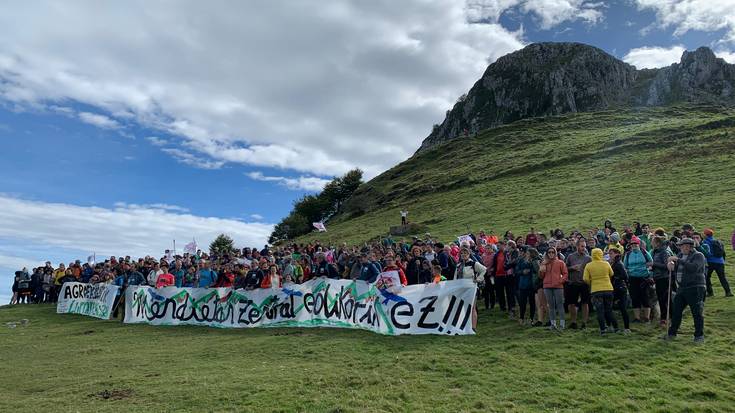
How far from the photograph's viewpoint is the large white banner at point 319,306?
47.3 ft

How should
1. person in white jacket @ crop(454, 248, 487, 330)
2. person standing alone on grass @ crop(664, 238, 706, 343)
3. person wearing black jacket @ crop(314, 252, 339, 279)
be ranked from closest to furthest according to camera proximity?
person standing alone on grass @ crop(664, 238, 706, 343), person in white jacket @ crop(454, 248, 487, 330), person wearing black jacket @ crop(314, 252, 339, 279)

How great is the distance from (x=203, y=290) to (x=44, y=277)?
16.7 meters

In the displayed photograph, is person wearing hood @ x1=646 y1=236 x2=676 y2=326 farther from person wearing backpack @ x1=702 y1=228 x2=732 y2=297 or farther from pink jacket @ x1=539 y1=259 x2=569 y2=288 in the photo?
person wearing backpack @ x1=702 y1=228 x2=732 y2=297

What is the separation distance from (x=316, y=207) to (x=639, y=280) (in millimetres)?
95641

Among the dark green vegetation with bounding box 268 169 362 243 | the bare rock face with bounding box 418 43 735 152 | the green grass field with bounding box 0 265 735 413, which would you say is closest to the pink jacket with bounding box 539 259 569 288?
the green grass field with bounding box 0 265 735 413

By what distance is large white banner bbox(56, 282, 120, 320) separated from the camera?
80.2 feet

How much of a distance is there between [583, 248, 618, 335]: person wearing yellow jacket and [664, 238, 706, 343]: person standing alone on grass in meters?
1.44

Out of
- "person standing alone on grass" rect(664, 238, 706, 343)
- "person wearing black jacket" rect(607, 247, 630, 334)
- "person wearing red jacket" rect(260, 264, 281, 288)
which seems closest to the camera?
"person standing alone on grass" rect(664, 238, 706, 343)

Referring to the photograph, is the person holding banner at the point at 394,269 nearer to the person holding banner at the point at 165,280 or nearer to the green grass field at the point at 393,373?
the green grass field at the point at 393,373

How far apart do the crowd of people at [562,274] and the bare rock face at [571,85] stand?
361ft

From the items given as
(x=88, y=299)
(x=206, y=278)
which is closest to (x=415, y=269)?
(x=206, y=278)

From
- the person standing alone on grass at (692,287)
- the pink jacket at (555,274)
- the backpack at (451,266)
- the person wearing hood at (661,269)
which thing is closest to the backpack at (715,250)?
the person wearing hood at (661,269)

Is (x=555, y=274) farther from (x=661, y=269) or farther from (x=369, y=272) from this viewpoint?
(x=369, y=272)

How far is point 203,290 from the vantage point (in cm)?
2036
